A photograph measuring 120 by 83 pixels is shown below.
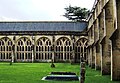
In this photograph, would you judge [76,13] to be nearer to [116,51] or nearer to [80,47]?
[80,47]

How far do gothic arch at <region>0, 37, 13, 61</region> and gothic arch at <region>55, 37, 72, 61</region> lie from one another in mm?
8696

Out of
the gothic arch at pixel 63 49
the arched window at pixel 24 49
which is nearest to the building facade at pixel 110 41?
the gothic arch at pixel 63 49

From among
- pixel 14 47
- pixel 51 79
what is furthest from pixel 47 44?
pixel 51 79

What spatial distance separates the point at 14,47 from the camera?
212 feet

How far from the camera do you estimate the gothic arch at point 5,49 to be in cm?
6475

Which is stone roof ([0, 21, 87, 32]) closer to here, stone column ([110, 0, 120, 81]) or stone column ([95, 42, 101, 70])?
stone column ([95, 42, 101, 70])

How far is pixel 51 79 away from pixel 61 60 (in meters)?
40.2

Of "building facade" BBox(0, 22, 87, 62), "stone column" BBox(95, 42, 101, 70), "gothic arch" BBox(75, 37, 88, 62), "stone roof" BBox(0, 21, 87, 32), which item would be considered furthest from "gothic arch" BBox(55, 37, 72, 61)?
"stone column" BBox(95, 42, 101, 70)

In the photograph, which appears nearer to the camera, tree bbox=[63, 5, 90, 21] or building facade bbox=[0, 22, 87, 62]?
building facade bbox=[0, 22, 87, 62]

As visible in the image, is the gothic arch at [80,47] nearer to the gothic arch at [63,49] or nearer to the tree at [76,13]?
the gothic arch at [63,49]

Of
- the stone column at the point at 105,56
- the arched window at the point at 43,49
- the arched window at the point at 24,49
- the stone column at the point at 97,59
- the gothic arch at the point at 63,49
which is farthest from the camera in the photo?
the arched window at the point at 24,49

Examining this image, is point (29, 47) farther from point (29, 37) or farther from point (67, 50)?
point (67, 50)

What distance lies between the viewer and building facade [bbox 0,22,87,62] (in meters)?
63.7

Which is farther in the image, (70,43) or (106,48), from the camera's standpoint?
(70,43)
